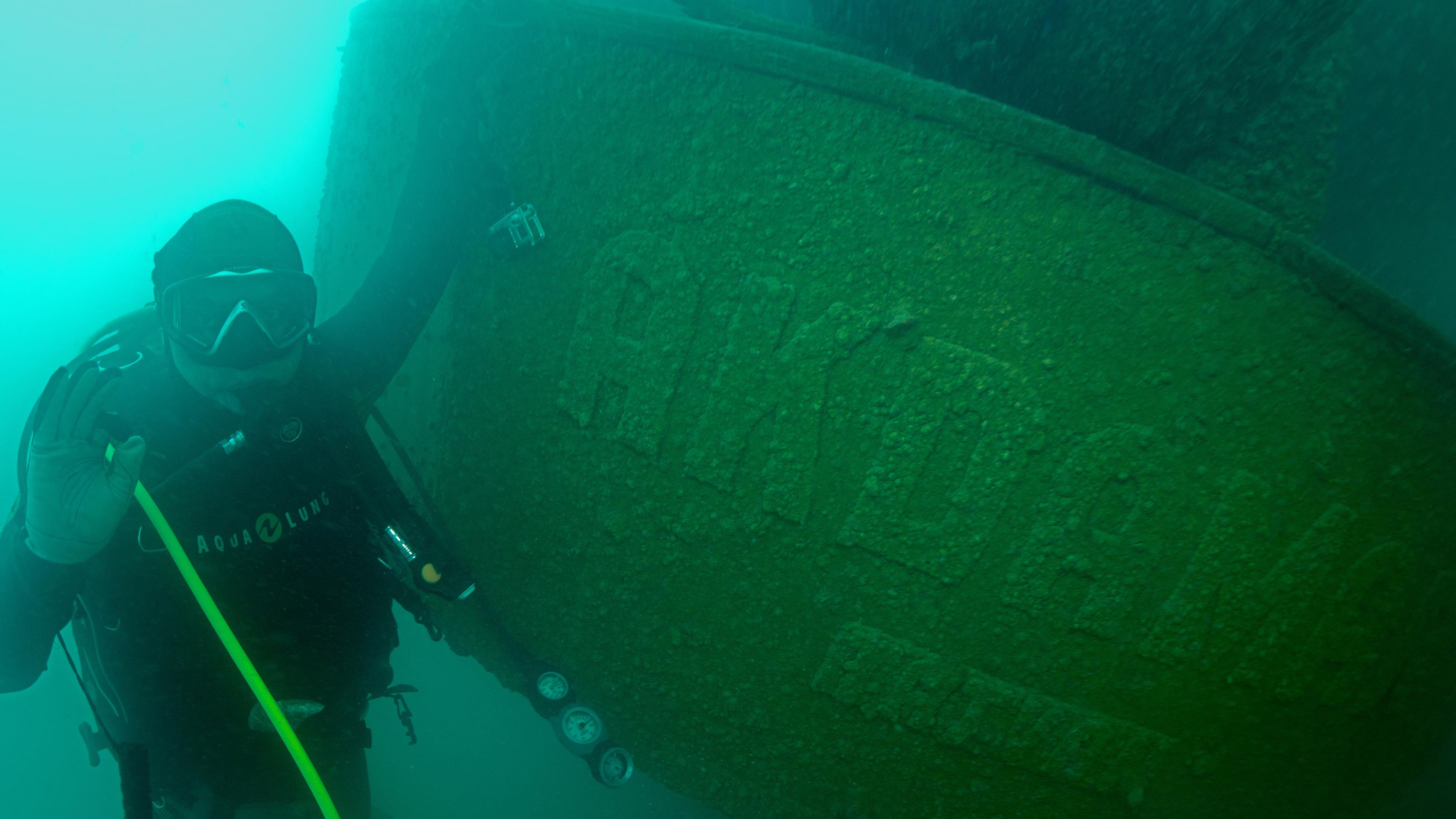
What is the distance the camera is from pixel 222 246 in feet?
6.01

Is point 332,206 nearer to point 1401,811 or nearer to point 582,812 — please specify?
point 1401,811

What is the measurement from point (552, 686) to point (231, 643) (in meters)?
0.99

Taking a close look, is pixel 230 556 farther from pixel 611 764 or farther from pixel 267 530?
pixel 611 764

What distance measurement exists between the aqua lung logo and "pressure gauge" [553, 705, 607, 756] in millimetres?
Answer: 1094

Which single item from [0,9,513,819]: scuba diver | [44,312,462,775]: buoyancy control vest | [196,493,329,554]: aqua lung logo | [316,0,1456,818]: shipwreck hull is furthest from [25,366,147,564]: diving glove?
[316,0,1456,818]: shipwreck hull

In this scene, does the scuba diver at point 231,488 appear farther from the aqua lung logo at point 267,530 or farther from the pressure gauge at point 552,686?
the pressure gauge at point 552,686

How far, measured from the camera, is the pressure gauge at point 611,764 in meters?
1.88

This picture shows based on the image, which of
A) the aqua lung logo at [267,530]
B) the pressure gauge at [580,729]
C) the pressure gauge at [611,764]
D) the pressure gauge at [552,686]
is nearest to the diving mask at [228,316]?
the aqua lung logo at [267,530]

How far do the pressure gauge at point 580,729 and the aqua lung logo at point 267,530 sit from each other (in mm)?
1094

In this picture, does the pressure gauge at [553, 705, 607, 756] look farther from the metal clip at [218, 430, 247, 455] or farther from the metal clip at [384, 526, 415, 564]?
the metal clip at [218, 430, 247, 455]

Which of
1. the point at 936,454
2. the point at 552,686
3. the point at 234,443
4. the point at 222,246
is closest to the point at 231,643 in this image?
the point at 234,443

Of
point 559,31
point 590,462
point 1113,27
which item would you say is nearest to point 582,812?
point 590,462

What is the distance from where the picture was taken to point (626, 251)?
5.70ft

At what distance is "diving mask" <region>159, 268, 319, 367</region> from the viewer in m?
1.78
